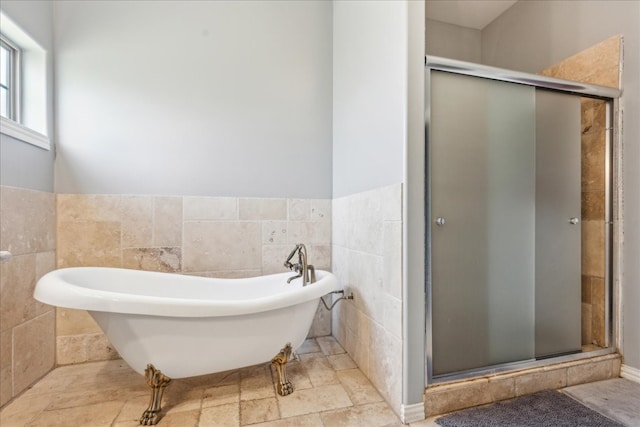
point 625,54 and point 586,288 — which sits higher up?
point 625,54

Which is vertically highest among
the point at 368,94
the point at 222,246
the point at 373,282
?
the point at 368,94

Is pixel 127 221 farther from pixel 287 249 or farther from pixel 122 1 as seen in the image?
pixel 122 1

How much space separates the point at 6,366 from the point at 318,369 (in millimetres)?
1581

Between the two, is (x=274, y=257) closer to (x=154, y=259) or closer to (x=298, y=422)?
(x=154, y=259)

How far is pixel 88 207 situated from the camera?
6.13 feet

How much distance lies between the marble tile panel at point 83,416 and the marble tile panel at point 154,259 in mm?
773

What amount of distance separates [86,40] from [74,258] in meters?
1.39

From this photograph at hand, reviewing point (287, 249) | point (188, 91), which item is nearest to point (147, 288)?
point (287, 249)

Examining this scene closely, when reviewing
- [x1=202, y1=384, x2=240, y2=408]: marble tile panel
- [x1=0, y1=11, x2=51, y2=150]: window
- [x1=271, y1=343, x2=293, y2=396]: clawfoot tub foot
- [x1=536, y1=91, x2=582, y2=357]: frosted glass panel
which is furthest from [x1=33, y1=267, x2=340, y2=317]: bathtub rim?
[x1=536, y1=91, x2=582, y2=357]: frosted glass panel

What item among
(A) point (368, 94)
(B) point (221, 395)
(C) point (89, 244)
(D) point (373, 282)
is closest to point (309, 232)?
(D) point (373, 282)

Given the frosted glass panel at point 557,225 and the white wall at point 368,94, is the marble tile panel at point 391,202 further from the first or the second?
the frosted glass panel at point 557,225

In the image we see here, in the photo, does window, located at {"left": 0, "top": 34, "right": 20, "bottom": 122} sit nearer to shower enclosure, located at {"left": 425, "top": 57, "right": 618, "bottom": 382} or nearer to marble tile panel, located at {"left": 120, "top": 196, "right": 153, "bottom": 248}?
marble tile panel, located at {"left": 120, "top": 196, "right": 153, "bottom": 248}

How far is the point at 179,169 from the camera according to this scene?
2.02 meters

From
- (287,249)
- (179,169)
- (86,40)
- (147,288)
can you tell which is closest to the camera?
(147,288)
